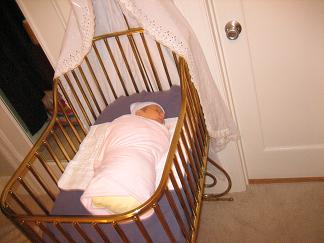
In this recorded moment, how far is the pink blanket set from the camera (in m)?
1.11

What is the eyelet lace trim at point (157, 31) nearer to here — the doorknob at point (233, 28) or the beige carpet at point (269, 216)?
the doorknob at point (233, 28)

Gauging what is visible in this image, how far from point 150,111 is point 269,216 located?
0.91 m

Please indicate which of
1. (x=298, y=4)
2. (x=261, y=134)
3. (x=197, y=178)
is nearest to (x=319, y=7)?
(x=298, y=4)

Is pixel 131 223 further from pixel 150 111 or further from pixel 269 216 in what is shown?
pixel 269 216

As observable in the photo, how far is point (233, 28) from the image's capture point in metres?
1.34

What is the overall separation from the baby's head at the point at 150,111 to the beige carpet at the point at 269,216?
75cm

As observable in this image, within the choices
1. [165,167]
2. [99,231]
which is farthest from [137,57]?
[99,231]

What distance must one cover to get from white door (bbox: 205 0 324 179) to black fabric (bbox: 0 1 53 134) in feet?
5.56

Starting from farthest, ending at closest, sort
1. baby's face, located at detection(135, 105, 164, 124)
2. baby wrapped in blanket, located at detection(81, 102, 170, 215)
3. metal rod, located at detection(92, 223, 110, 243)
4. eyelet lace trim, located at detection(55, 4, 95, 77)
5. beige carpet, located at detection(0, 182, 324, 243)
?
beige carpet, located at detection(0, 182, 324, 243), baby's face, located at detection(135, 105, 164, 124), eyelet lace trim, located at detection(55, 4, 95, 77), baby wrapped in blanket, located at detection(81, 102, 170, 215), metal rod, located at detection(92, 223, 110, 243)

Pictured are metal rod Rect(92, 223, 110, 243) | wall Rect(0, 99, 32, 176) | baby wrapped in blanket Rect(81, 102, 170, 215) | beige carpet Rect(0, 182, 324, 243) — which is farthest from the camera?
wall Rect(0, 99, 32, 176)

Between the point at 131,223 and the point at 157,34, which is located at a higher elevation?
the point at 157,34

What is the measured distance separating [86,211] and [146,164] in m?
0.33

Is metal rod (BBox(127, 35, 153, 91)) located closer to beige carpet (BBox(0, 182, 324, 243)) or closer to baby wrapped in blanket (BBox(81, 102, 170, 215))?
baby wrapped in blanket (BBox(81, 102, 170, 215))

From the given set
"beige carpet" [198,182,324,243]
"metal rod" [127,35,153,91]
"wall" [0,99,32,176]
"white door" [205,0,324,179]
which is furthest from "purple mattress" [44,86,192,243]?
"wall" [0,99,32,176]
